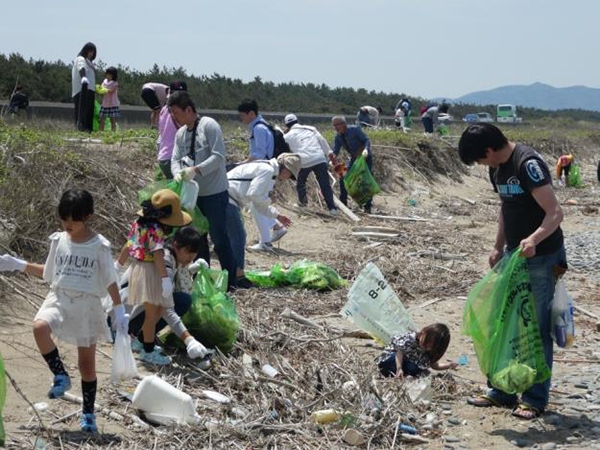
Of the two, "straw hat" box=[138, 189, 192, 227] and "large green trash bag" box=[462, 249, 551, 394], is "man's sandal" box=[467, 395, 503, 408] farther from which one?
"straw hat" box=[138, 189, 192, 227]

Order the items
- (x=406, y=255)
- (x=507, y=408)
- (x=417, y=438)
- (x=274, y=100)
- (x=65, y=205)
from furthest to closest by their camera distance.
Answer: (x=274, y=100)
(x=406, y=255)
(x=507, y=408)
(x=417, y=438)
(x=65, y=205)

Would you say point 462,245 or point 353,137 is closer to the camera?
point 462,245

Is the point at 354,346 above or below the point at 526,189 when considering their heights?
below

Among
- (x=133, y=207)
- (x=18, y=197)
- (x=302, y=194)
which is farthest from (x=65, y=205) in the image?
(x=302, y=194)

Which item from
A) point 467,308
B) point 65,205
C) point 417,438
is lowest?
point 417,438

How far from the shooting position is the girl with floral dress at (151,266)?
6.06m

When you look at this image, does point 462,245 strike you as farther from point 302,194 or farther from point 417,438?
point 417,438

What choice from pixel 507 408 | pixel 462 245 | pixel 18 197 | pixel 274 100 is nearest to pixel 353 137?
pixel 462 245

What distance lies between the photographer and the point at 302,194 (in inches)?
587

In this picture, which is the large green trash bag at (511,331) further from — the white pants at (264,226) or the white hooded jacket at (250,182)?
the white pants at (264,226)

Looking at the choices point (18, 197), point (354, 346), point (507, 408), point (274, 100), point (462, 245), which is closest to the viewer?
point (507, 408)

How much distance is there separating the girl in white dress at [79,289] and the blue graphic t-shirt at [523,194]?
2.41m

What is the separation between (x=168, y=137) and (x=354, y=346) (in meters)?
3.03

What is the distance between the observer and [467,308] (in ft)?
18.3
